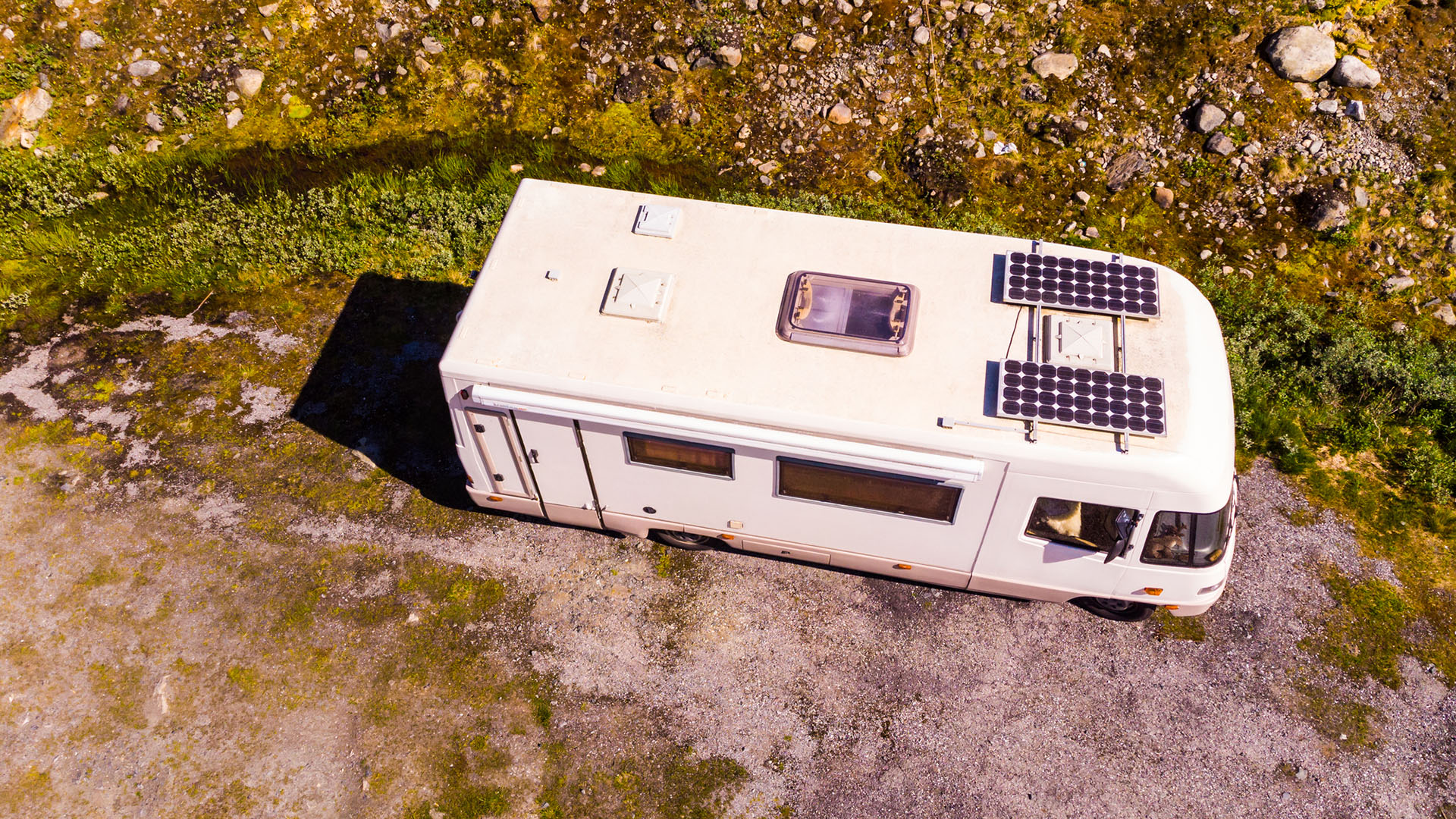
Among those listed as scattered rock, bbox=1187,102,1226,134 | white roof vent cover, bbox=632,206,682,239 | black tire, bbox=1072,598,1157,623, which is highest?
white roof vent cover, bbox=632,206,682,239

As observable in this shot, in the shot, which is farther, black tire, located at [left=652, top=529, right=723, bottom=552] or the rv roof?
black tire, located at [left=652, top=529, right=723, bottom=552]

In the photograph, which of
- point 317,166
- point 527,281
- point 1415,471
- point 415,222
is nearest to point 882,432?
point 527,281

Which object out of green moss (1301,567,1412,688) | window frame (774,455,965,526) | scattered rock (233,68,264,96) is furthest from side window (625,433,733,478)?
scattered rock (233,68,264,96)

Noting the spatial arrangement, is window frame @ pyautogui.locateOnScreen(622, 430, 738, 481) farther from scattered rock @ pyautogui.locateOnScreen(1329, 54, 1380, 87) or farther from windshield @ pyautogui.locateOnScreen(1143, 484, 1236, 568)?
scattered rock @ pyautogui.locateOnScreen(1329, 54, 1380, 87)

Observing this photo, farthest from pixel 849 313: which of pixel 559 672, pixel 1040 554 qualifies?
pixel 559 672

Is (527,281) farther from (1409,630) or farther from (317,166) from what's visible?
(1409,630)
